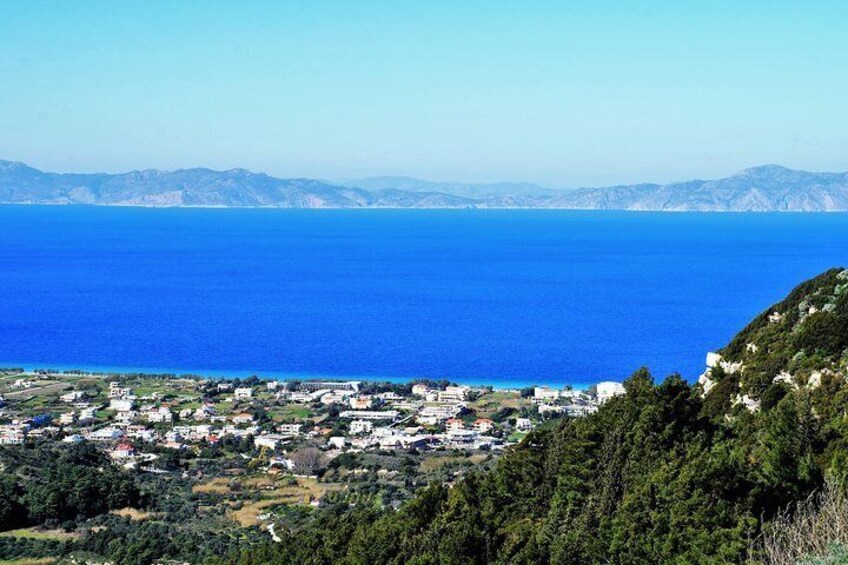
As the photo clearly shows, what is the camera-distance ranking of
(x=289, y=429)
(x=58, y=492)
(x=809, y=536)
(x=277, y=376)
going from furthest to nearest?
(x=277, y=376), (x=289, y=429), (x=58, y=492), (x=809, y=536)

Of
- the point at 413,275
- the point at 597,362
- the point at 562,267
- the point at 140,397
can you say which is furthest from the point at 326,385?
the point at 562,267

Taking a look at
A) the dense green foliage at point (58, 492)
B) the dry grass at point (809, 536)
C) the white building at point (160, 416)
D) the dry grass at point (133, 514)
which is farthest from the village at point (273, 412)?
the dry grass at point (809, 536)

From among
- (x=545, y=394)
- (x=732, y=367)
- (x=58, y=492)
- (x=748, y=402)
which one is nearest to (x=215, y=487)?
(x=58, y=492)

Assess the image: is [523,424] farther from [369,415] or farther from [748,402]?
[748,402]

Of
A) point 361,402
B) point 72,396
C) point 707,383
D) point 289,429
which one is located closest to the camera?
point 707,383

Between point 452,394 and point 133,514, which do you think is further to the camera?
point 452,394

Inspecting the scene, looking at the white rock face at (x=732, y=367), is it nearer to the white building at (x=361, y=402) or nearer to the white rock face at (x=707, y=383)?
the white rock face at (x=707, y=383)
